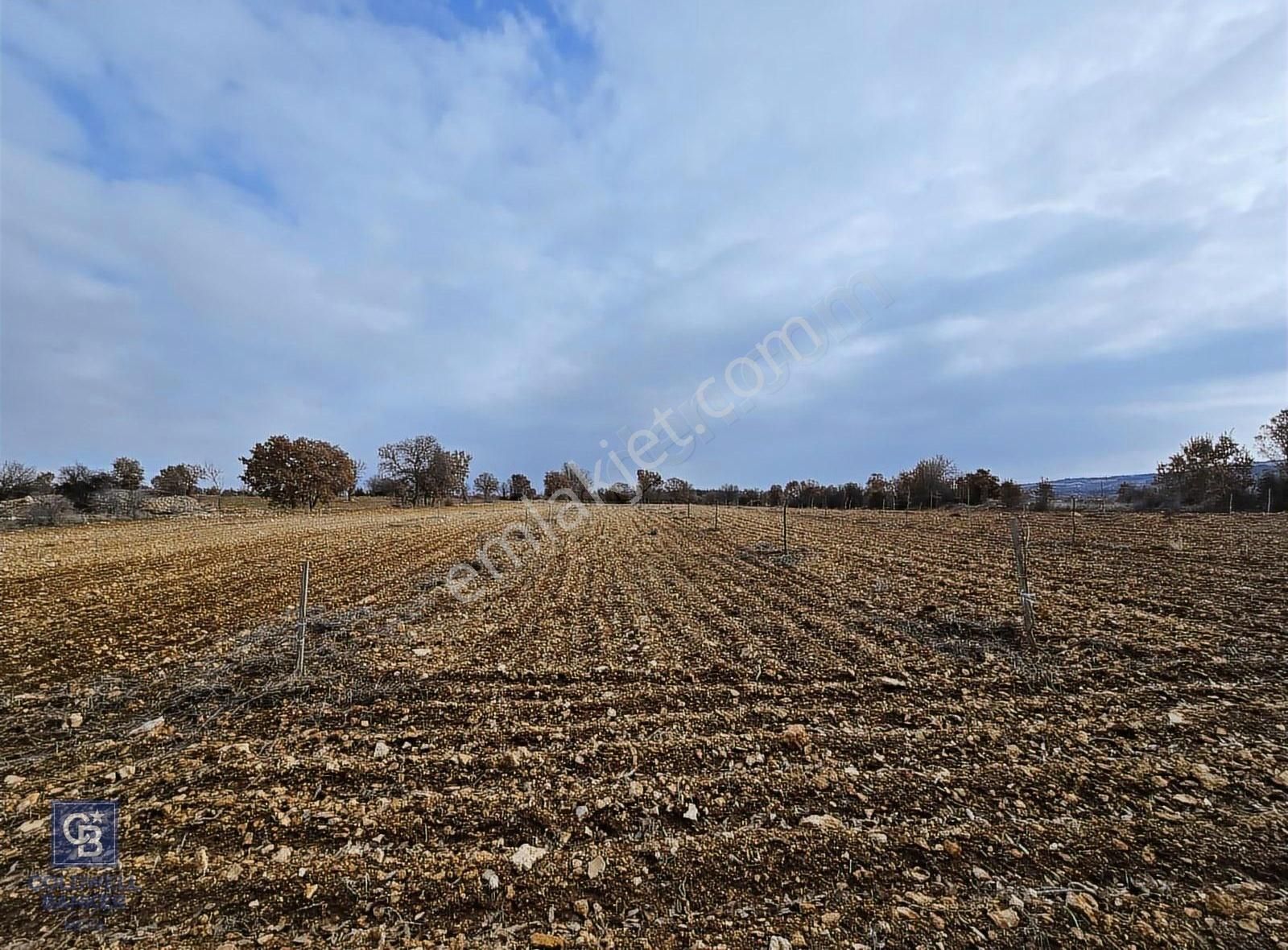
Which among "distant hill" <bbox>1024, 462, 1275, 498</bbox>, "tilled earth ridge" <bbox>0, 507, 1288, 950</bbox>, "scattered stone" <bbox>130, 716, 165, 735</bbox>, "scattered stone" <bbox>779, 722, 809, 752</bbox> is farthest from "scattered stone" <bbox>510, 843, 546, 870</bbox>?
"distant hill" <bbox>1024, 462, 1275, 498</bbox>

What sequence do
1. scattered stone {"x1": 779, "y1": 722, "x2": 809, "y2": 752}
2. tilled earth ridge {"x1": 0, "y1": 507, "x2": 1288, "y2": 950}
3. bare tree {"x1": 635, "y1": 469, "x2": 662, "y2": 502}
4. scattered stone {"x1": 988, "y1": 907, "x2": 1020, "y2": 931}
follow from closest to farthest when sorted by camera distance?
scattered stone {"x1": 988, "y1": 907, "x2": 1020, "y2": 931}
tilled earth ridge {"x1": 0, "y1": 507, "x2": 1288, "y2": 950}
scattered stone {"x1": 779, "y1": 722, "x2": 809, "y2": 752}
bare tree {"x1": 635, "y1": 469, "x2": 662, "y2": 502}

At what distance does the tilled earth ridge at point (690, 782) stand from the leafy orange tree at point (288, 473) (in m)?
43.8

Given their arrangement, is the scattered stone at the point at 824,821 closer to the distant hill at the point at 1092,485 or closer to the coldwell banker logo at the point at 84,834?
the coldwell banker logo at the point at 84,834

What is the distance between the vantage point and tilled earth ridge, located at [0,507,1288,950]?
9.09 feet

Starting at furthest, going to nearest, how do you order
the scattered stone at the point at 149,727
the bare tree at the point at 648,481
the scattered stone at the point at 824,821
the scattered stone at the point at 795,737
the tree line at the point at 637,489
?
the bare tree at the point at 648,481, the tree line at the point at 637,489, the scattered stone at the point at 149,727, the scattered stone at the point at 795,737, the scattered stone at the point at 824,821

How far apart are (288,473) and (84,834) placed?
5126 cm

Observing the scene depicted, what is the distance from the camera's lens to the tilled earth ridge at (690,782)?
2.77 meters

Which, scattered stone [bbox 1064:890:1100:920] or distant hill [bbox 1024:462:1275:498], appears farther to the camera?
distant hill [bbox 1024:462:1275:498]

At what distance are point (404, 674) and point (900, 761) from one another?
5.74m

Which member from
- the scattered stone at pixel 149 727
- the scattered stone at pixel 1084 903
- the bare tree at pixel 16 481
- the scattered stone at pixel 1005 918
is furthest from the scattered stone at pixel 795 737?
the bare tree at pixel 16 481

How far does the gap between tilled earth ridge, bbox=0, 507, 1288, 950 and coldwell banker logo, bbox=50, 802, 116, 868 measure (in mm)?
88

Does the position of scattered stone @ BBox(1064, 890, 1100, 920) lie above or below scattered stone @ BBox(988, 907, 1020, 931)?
above

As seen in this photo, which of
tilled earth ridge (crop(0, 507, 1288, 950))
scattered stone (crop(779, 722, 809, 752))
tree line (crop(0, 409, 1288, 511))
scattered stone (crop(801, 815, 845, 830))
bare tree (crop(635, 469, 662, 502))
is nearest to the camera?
tilled earth ridge (crop(0, 507, 1288, 950))

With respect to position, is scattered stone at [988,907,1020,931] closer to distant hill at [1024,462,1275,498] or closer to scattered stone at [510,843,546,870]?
scattered stone at [510,843,546,870]
